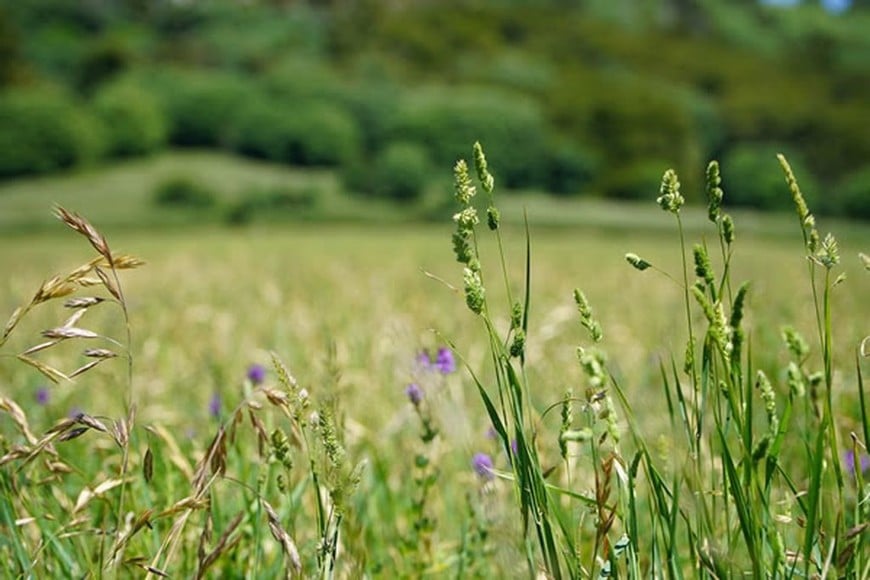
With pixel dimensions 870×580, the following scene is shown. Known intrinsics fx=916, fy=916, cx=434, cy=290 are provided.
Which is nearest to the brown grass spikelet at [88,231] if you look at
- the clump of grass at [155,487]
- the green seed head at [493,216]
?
the clump of grass at [155,487]

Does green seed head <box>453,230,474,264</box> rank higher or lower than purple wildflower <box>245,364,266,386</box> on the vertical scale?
higher

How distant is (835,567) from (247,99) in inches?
3657

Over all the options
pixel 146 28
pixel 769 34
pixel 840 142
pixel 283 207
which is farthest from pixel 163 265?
pixel 769 34

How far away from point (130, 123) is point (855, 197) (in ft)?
195

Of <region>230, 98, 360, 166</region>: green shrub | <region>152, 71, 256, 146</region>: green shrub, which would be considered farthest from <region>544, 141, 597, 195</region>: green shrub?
<region>152, 71, 256, 146</region>: green shrub

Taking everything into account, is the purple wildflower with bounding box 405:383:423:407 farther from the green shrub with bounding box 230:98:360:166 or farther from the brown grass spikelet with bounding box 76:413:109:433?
the green shrub with bounding box 230:98:360:166

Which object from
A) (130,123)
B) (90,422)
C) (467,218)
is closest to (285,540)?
(90,422)

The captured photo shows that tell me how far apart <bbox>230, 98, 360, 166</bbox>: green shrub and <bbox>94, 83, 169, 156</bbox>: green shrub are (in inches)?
295

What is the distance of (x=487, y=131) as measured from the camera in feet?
288

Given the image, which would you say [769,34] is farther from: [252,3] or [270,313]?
[270,313]

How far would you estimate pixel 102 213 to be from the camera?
2124 inches

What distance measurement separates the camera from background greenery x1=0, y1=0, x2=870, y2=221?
266 ft

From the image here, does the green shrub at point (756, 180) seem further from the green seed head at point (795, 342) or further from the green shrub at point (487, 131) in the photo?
the green seed head at point (795, 342)

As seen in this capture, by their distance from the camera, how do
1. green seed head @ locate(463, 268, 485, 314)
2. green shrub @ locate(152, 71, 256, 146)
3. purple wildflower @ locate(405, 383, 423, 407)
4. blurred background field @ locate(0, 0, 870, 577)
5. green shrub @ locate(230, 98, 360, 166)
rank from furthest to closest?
green shrub @ locate(152, 71, 256, 146) → green shrub @ locate(230, 98, 360, 166) → blurred background field @ locate(0, 0, 870, 577) → purple wildflower @ locate(405, 383, 423, 407) → green seed head @ locate(463, 268, 485, 314)
